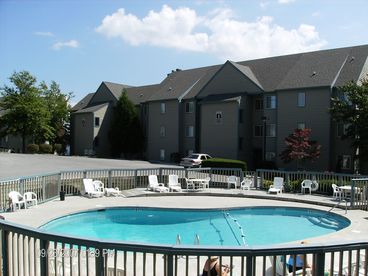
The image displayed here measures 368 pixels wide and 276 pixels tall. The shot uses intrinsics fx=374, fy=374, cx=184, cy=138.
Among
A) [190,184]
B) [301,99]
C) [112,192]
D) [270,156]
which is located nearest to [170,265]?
[112,192]

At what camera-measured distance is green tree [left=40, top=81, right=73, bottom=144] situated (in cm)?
5844

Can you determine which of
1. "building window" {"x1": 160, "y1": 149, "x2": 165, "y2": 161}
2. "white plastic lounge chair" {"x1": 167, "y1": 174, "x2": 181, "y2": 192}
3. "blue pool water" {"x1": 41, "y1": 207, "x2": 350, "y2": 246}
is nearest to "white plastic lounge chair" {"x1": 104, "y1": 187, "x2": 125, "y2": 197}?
"white plastic lounge chair" {"x1": 167, "y1": 174, "x2": 181, "y2": 192}

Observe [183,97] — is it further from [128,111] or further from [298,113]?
[298,113]

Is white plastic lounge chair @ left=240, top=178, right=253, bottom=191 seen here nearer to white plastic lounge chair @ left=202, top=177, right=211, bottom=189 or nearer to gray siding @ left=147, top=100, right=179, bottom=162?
white plastic lounge chair @ left=202, top=177, right=211, bottom=189

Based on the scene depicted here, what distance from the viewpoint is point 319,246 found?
3.89 meters

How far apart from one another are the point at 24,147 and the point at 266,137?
36892mm

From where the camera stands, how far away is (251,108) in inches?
1453

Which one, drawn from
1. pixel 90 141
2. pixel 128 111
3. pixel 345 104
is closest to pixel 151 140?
pixel 128 111

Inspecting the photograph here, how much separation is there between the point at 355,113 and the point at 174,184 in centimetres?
1443

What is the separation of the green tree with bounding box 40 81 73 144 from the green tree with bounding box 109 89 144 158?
15.3m

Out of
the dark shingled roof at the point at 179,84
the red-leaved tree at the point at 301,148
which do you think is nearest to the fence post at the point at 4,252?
the red-leaved tree at the point at 301,148

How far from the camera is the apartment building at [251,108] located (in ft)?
101

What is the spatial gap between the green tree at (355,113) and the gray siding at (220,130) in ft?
32.5

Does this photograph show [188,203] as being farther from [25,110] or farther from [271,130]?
[25,110]
